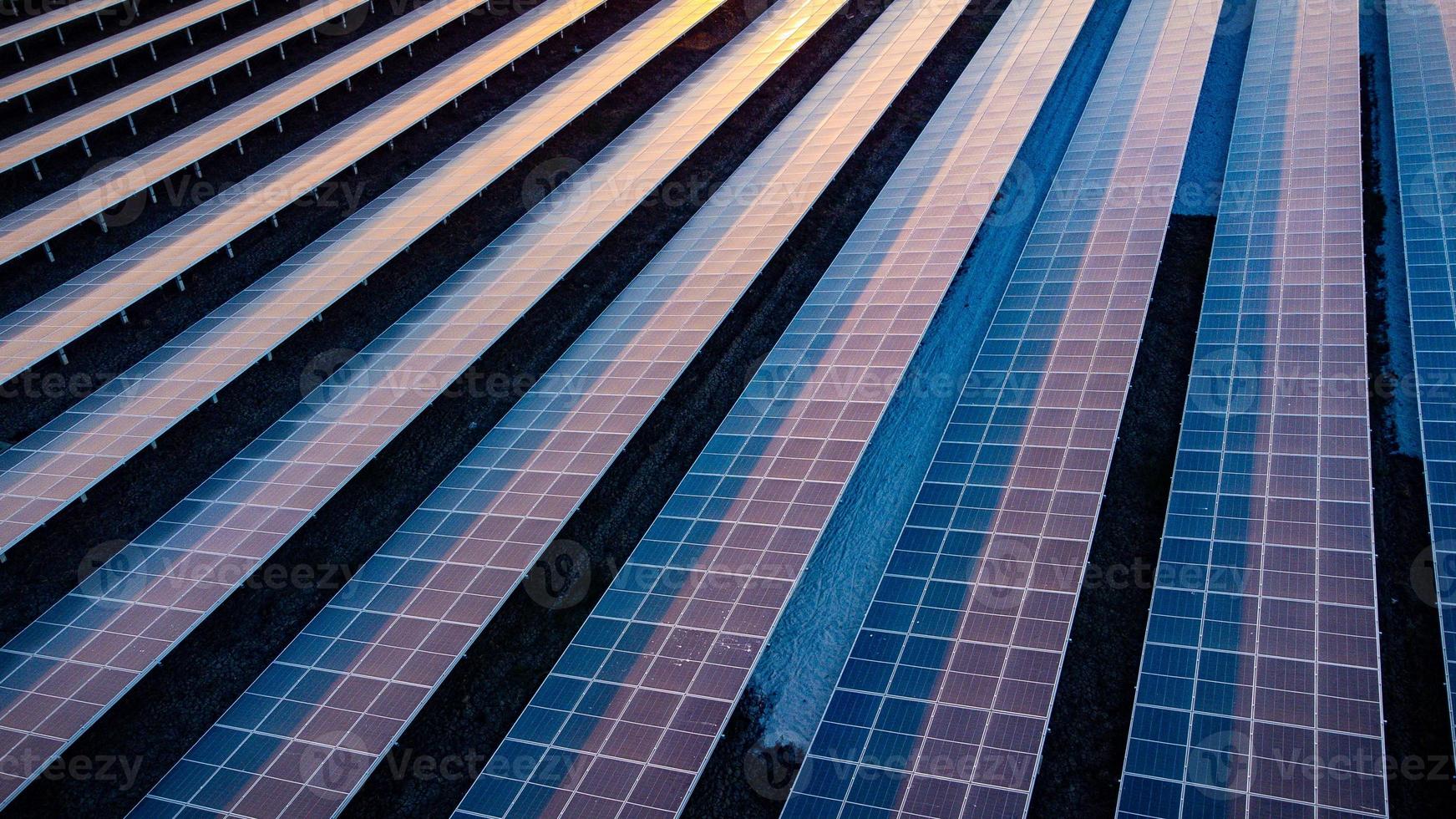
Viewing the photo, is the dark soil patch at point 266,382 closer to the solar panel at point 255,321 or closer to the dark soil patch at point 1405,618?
the solar panel at point 255,321

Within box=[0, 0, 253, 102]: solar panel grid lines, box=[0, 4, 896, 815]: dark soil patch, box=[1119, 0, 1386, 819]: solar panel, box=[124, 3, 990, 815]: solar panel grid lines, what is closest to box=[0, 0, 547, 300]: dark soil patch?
box=[0, 0, 253, 102]: solar panel grid lines

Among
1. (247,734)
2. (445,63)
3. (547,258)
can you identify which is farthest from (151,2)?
(247,734)

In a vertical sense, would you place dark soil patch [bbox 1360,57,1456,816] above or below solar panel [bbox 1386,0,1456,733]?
below

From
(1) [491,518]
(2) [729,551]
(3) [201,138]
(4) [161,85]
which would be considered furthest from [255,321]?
(4) [161,85]

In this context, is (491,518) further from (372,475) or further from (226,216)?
(226,216)

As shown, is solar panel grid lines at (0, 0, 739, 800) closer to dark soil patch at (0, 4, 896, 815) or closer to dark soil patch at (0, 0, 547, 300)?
dark soil patch at (0, 4, 896, 815)
